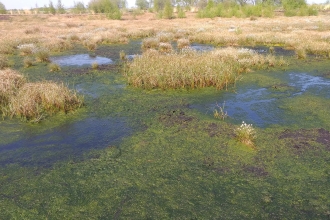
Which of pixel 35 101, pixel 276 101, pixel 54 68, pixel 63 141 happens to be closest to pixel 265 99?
pixel 276 101

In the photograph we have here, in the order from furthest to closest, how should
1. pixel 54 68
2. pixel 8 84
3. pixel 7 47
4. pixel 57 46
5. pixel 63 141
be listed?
pixel 57 46 < pixel 7 47 < pixel 54 68 < pixel 8 84 < pixel 63 141

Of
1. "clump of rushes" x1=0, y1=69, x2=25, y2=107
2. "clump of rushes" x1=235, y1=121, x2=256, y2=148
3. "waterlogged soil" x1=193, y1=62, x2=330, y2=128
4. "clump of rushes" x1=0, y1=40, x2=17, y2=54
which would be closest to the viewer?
"clump of rushes" x1=235, y1=121, x2=256, y2=148

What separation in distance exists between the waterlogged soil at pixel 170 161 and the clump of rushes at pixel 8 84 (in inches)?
58.9

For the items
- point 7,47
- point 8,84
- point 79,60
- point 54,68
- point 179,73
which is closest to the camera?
point 8,84

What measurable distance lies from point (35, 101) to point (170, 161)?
19.5 ft

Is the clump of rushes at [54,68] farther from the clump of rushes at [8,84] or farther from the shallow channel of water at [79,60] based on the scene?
the clump of rushes at [8,84]

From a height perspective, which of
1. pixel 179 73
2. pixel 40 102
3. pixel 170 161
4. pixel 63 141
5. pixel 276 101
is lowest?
pixel 170 161

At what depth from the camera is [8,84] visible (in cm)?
1016

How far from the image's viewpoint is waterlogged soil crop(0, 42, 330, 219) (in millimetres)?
4777

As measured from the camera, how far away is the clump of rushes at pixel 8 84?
9727mm

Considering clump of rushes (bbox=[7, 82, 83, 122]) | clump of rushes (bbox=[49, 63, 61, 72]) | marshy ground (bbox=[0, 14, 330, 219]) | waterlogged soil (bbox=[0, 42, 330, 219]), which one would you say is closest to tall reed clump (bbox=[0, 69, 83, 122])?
clump of rushes (bbox=[7, 82, 83, 122])

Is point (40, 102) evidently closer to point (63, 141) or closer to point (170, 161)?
point (63, 141)

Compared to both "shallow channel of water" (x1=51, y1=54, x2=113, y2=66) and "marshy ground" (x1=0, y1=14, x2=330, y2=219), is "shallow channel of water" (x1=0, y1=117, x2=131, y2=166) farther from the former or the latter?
"shallow channel of water" (x1=51, y1=54, x2=113, y2=66)

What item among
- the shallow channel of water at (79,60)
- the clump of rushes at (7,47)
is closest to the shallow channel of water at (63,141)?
the shallow channel of water at (79,60)
